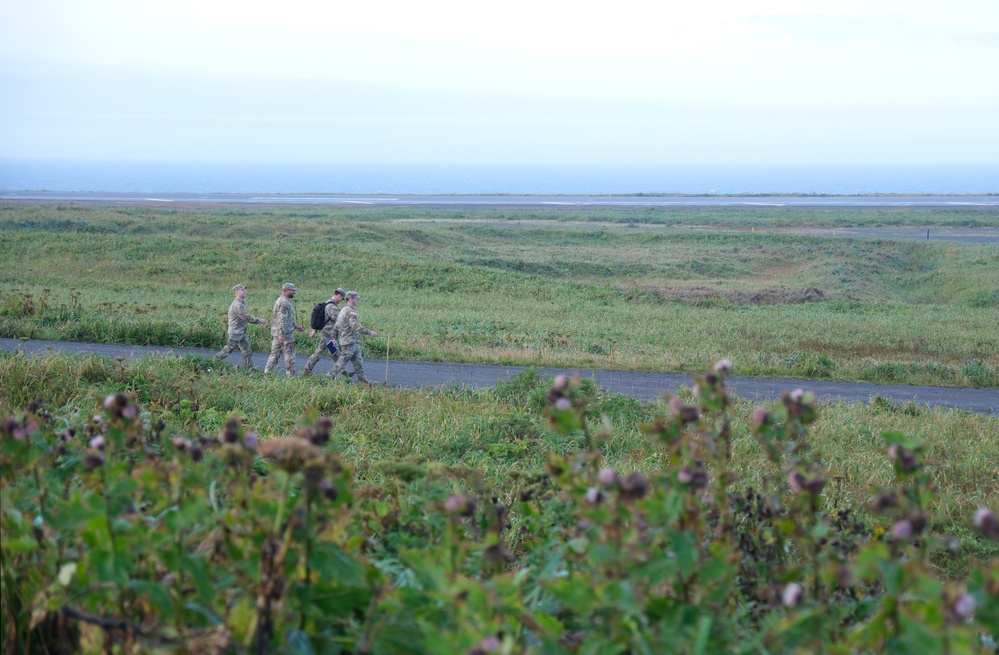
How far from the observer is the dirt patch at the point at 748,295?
30578mm

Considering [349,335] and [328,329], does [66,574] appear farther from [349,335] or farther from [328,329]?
[328,329]

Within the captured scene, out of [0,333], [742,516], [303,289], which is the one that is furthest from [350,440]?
[303,289]

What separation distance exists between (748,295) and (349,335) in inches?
846

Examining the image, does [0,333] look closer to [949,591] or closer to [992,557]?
[992,557]

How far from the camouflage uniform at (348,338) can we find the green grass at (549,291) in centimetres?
346

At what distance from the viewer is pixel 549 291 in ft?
95.4

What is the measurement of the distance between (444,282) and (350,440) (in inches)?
846

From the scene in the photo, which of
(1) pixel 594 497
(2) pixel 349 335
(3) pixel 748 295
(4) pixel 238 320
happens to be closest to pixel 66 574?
(1) pixel 594 497

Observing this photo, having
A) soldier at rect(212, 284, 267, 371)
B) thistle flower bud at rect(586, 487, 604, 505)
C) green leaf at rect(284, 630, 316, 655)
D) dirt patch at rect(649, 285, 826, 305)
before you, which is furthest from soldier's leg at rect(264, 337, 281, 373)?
dirt patch at rect(649, 285, 826, 305)

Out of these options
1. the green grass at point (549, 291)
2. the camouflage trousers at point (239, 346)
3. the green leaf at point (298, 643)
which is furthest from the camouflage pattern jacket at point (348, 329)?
the green leaf at point (298, 643)

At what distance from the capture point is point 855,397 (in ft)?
48.4

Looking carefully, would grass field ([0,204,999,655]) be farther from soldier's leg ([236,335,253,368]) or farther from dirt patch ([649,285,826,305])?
dirt patch ([649,285,826,305])

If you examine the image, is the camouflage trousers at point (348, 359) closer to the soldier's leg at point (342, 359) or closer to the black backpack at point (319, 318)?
the soldier's leg at point (342, 359)

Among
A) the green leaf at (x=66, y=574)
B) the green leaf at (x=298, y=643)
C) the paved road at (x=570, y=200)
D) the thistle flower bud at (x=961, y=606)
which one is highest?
the paved road at (x=570, y=200)
